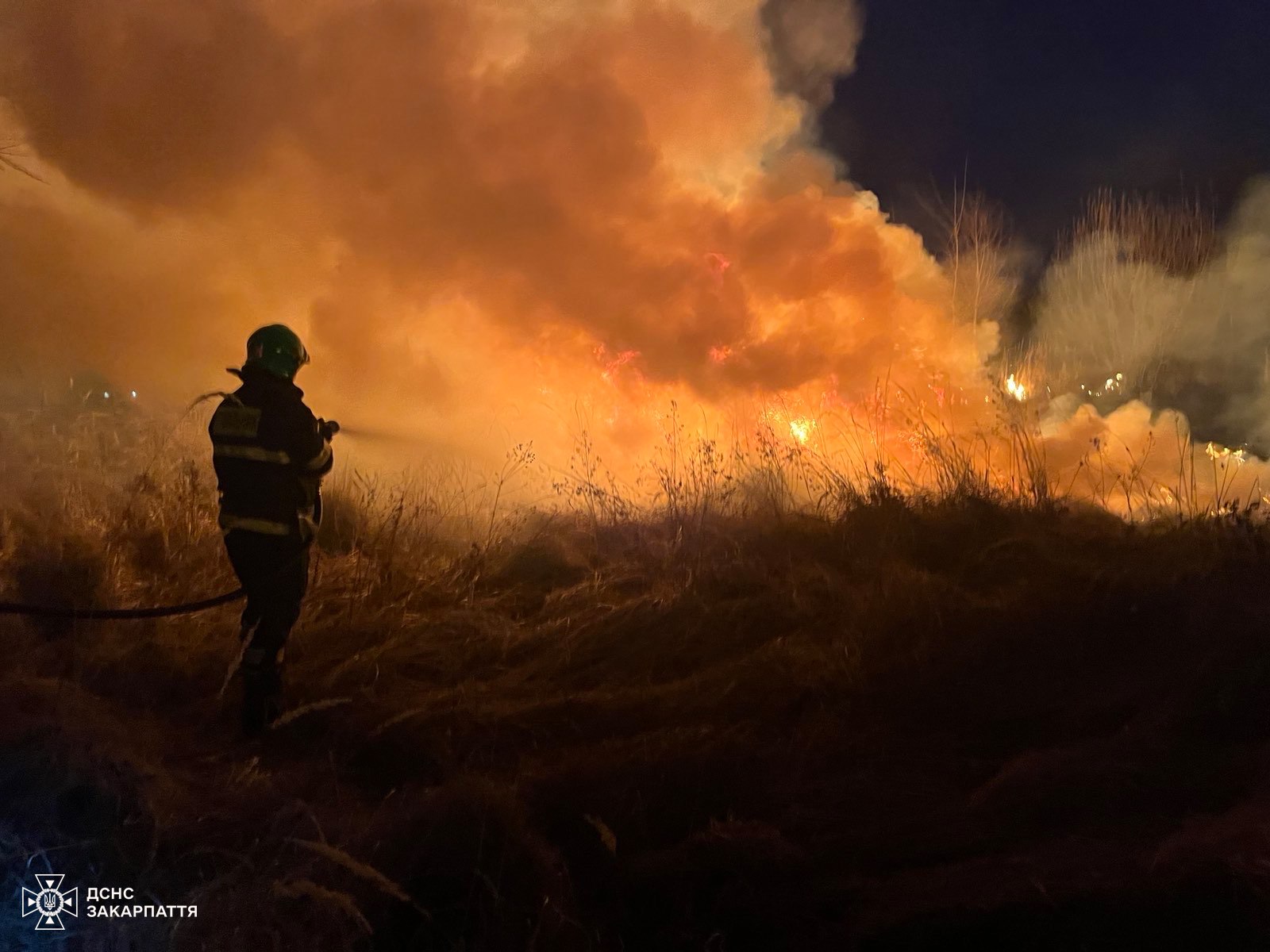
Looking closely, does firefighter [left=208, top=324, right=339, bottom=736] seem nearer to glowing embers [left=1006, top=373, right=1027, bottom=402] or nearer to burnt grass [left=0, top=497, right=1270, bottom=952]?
burnt grass [left=0, top=497, right=1270, bottom=952]

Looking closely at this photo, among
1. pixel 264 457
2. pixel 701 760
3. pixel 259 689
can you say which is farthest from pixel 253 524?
pixel 701 760

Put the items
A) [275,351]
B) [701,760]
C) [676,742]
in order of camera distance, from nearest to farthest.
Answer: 1. [701,760]
2. [676,742]
3. [275,351]

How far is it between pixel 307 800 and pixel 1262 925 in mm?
3090

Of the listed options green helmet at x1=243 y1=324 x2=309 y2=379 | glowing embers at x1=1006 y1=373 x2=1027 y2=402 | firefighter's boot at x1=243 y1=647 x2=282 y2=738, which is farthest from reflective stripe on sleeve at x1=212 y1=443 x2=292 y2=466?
glowing embers at x1=1006 y1=373 x2=1027 y2=402

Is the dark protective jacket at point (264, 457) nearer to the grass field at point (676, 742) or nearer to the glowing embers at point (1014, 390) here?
the grass field at point (676, 742)

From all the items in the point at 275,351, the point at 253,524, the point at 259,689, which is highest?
the point at 275,351

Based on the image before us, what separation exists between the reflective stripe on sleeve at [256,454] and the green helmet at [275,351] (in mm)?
375

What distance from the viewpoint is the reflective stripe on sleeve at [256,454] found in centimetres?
310

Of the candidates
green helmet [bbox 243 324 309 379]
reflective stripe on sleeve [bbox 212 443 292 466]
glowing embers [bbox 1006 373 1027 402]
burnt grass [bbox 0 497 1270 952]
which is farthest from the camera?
glowing embers [bbox 1006 373 1027 402]

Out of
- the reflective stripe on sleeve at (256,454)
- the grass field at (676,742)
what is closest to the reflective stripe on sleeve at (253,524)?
the reflective stripe on sleeve at (256,454)

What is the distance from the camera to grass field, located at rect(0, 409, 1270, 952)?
2.18 m

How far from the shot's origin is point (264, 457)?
3105 millimetres

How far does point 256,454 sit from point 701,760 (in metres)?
2.27

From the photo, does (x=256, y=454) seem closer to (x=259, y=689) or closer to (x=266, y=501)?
(x=266, y=501)
